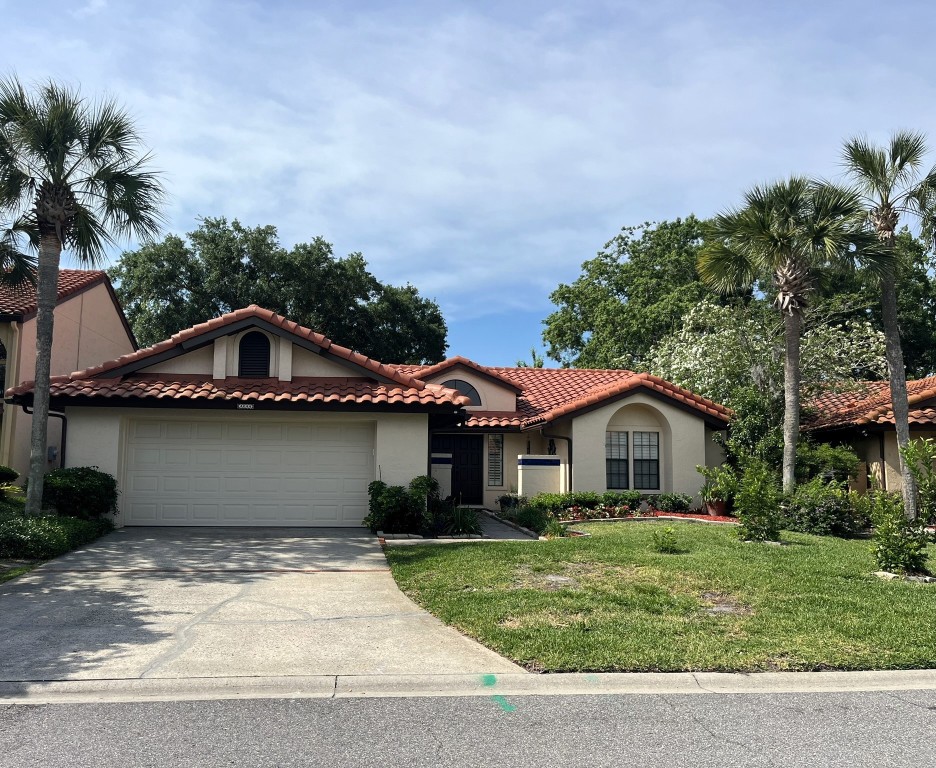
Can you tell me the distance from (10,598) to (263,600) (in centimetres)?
281

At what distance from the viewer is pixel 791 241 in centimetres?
1588

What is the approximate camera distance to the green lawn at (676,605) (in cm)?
633

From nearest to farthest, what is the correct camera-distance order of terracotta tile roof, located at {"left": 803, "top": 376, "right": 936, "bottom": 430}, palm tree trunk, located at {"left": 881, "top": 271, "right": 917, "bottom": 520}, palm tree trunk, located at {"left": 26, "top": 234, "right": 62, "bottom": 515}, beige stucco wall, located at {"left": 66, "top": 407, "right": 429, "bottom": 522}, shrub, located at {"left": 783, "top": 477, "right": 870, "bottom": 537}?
palm tree trunk, located at {"left": 26, "top": 234, "right": 62, "bottom": 515}, beige stucco wall, located at {"left": 66, "top": 407, "right": 429, "bottom": 522}, shrub, located at {"left": 783, "top": 477, "right": 870, "bottom": 537}, palm tree trunk, located at {"left": 881, "top": 271, "right": 917, "bottom": 520}, terracotta tile roof, located at {"left": 803, "top": 376, "right": 936, "bottom": 430}

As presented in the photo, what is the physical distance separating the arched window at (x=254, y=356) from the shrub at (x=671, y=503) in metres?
9.98

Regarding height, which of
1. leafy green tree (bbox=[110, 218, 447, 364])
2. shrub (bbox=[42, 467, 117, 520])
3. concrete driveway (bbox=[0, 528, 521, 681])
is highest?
leafy green tree (bbox=[110, 218, 447, 364])

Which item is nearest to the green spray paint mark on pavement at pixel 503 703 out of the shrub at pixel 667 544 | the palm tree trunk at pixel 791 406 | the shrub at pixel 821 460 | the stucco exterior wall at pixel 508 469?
the shrub at pixel 667 544

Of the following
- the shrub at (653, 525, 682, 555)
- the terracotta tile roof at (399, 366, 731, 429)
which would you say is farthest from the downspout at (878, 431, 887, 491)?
the shrub at (653, 525, 682, 555)

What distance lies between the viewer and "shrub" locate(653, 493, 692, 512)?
1825cm

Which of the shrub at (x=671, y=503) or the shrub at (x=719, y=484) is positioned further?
the shrub at (x=671, y=503)

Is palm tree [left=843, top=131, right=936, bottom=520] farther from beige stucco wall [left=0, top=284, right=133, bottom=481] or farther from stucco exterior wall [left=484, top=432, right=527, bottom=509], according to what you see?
beige stucco wall [left=0, top=284, right=133, bottom=481]

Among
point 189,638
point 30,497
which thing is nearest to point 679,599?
point 189,638

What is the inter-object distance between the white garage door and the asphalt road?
9.43 m

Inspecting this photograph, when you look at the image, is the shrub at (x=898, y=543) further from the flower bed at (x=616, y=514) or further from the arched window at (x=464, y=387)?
the arched window at (x=464, y=387)

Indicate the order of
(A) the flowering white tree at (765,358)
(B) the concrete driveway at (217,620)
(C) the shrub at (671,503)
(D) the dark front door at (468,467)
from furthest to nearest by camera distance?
(D) the dark front door at (468,467), (A) the flowering white tree at (765,358), (C) the shrub at (671,503), (B) the concrete driveway at (217,620)
